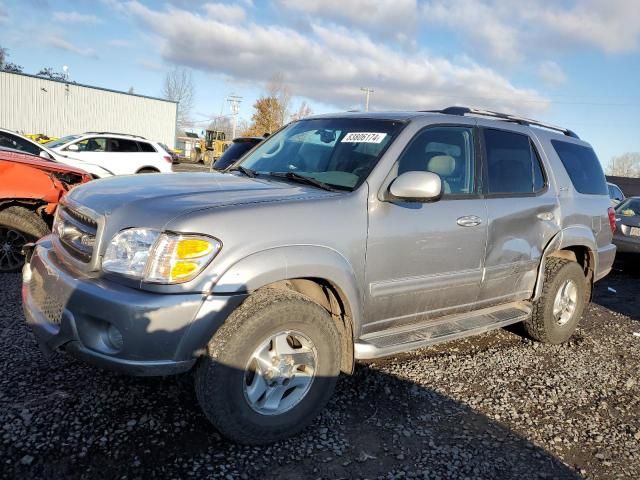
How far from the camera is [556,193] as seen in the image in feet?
14.4

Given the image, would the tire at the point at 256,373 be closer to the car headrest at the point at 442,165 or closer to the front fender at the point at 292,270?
the front fender at the point at 292,270

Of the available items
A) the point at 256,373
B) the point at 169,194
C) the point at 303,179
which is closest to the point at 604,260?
the point at 303,179

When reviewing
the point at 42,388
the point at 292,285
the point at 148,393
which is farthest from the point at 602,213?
the point at 42,388

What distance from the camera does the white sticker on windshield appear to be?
3395mm

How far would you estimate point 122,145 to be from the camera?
14867 millimetres

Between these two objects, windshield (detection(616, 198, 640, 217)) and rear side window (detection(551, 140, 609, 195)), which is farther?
windshield (detection(616, 198, 640, 217))

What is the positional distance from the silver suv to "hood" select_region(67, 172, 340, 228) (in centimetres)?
1

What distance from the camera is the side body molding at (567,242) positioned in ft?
14.0

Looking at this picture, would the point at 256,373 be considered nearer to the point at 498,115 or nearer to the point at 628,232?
the point at 498,115

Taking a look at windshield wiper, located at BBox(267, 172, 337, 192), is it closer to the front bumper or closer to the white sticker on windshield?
the white sticker on windshield

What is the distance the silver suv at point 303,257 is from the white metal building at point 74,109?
34.8 metres

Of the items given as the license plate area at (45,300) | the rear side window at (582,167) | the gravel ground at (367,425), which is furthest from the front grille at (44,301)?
the rear side window at (582,167)

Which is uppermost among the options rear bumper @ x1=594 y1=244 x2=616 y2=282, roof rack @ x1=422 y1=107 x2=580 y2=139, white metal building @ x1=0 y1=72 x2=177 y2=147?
white metal building @ x1=0 y1=72 x2=177 y2=147

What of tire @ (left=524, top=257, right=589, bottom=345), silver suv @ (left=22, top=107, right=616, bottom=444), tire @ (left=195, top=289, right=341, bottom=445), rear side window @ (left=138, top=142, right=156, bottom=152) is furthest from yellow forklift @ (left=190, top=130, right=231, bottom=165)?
tire @ (left=195, top=289, right=341, bottom=445)
